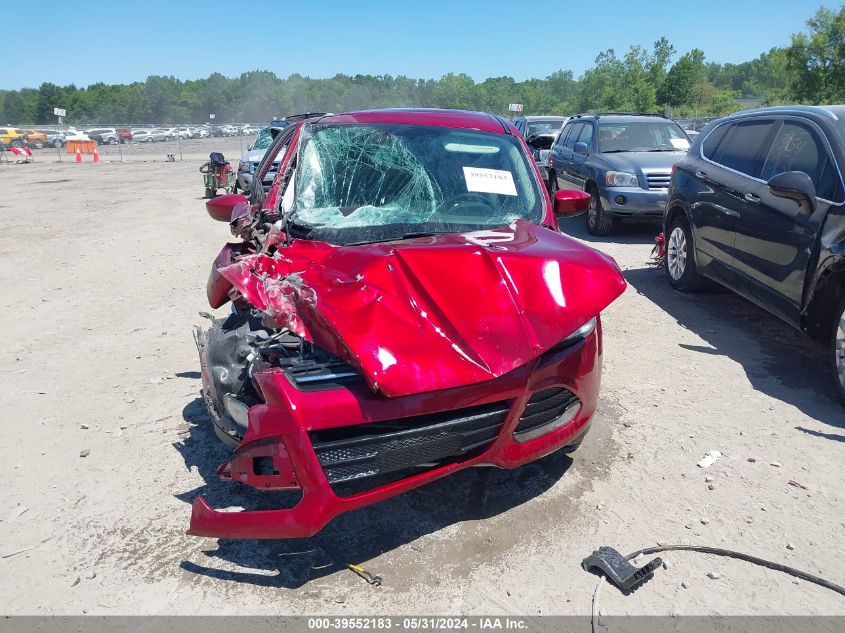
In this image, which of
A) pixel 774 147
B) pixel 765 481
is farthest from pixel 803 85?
pixel 765 481

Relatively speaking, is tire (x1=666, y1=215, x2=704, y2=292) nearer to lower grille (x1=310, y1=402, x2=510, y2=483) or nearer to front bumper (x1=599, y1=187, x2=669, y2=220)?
front bumper (x1=599, y1=187, x2=669, y2=220)

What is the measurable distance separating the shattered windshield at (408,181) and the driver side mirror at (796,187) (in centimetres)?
185

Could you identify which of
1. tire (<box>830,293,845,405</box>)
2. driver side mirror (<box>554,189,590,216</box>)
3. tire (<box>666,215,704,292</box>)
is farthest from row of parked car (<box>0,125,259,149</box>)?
tire (<box>830,293,845,405</box>)

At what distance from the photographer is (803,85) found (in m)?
37.2

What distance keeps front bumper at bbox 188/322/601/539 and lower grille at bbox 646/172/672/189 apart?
772 cm

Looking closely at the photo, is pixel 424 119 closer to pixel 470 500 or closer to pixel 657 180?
pixel 470 500

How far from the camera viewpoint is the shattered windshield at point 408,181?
3799mm

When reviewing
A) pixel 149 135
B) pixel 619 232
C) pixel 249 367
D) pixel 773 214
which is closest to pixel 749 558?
pixel 249 367

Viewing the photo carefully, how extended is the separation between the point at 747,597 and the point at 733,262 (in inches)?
148

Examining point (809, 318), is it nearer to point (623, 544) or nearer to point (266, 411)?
point (623, 544)

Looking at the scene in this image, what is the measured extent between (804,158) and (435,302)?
3.81m
